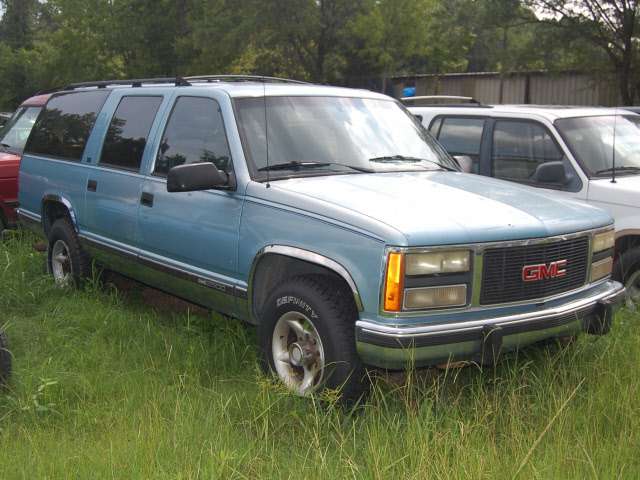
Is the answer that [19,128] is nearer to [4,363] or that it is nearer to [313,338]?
[4,363]

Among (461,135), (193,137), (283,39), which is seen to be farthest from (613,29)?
(193,137)

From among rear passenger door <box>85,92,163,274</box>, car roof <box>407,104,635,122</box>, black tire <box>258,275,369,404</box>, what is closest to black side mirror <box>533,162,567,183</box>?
car roof <box>407,104,635,122</box>

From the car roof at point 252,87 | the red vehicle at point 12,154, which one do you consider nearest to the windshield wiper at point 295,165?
the car roof at point 252,87

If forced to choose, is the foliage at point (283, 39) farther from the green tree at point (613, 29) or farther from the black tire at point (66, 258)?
the black tire at point (66, 258)

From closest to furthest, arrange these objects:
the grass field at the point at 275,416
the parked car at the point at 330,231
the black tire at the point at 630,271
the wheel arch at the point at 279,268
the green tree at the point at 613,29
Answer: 1. the grass field at the point at 275,416
2. the parked car at the point at 330,231
3. the wheel arch at the point at 279,268
4. the black tire at the point at 630,271
5. the green tree at the point at 613,29

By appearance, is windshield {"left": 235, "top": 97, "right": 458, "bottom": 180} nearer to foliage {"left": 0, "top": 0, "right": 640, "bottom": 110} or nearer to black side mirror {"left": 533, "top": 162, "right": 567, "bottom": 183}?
black side mirror {"left": 533, "top": 162, "right": 567, "bottom": 183}

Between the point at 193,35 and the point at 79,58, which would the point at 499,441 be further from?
the point at 79,58

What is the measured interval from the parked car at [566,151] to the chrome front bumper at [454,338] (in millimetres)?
2004

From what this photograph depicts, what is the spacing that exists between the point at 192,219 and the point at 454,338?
197cm

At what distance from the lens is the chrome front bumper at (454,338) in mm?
3498

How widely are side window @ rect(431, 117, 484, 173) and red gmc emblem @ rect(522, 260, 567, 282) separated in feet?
10.1

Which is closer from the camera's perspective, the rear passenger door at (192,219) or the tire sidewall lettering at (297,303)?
the tire sidewall lettering at (297,303)

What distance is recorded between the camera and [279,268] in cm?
436

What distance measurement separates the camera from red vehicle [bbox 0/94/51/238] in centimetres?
883
